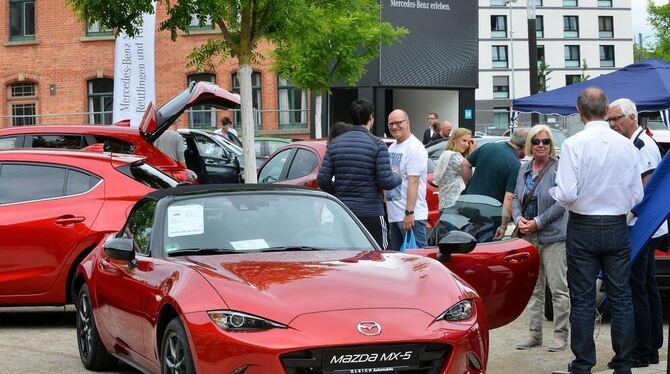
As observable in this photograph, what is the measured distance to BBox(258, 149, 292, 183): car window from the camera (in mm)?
15867

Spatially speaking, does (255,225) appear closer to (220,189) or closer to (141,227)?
(220,189)

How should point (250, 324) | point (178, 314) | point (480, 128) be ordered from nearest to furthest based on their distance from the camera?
point (250, 324)
point (178, 314)
point (480, 128)

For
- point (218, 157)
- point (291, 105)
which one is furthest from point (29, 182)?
point (291, 105)

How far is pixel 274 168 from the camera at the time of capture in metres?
16.1

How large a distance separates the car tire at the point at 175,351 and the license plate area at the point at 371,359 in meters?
0.81

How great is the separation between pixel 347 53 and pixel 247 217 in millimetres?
26418

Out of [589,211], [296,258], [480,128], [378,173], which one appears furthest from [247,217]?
[480,128]

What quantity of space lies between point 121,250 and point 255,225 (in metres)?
0.87

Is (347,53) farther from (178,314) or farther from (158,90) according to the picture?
(178,314)

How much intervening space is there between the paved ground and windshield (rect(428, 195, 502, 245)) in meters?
0.97

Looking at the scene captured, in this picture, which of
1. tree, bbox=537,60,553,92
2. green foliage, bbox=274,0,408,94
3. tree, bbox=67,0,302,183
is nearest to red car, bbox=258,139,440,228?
tree, bbox=67,0,302,183

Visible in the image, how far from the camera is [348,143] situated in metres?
10.6

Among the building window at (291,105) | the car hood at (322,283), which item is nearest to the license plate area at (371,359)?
the car hood at (322,283)

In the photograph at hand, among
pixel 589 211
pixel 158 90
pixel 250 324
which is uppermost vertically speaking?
pixel 158 90
